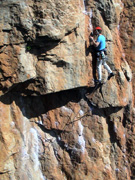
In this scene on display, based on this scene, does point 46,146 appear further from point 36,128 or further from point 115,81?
point 115,81

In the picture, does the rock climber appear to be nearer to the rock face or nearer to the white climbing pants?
the white climbing pants

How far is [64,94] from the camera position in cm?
→ 850

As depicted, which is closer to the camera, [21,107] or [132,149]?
[21,107]

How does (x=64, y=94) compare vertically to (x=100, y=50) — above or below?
below

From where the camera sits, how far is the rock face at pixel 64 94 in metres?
6.58

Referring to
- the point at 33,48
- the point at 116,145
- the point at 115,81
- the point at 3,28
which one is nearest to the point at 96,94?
the point at 115,81

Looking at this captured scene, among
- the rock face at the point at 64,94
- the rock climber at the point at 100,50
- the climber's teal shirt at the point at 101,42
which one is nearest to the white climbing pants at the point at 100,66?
the rock climber at the point at 100,50

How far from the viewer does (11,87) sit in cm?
710

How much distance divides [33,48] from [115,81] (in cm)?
421

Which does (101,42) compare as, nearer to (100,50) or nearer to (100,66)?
(100,50)

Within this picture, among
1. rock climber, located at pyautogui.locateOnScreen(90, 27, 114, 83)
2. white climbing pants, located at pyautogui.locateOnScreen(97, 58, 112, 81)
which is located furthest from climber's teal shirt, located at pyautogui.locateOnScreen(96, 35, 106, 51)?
white climbing pants, located at pyautogui.locateOnScreen(97, 58, 112, 81)

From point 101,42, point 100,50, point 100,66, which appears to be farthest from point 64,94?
point 101,42

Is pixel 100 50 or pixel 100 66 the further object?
pixel 100 66

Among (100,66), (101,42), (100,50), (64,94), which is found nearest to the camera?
(101,42)
